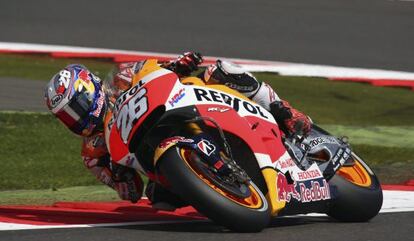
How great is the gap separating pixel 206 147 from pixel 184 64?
88cm

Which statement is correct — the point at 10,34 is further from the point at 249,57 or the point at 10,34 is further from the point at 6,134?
the point at 6,134

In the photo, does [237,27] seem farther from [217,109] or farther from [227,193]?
[227,193]

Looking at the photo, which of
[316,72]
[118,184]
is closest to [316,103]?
[316,72]

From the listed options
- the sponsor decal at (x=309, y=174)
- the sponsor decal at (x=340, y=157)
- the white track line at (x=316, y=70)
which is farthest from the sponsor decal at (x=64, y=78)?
the white track line at (x=316, y=70)

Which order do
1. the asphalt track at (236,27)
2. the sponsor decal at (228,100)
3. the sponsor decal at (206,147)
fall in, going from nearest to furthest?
the sponsor decal at (206,147), the sponsor decal at (228,100), the asphalt track at (236,27)

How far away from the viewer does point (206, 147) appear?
225 inches

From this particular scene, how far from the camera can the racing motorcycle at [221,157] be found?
5.57 meters

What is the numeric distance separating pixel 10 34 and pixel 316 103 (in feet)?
18.2

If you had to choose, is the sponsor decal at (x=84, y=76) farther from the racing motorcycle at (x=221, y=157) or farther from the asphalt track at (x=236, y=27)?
the asphalt track at (x=236, y=27)

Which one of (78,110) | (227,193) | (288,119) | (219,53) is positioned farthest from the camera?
(219,53)

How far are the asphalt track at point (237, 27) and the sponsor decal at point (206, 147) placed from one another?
8.28 m

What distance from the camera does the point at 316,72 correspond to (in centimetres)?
1341

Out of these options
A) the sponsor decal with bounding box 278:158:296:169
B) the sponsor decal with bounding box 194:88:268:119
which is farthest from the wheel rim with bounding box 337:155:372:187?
the sponsor decal with bounding box 194:88:268:119

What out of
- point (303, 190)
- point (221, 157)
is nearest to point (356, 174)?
point (303, 190)
